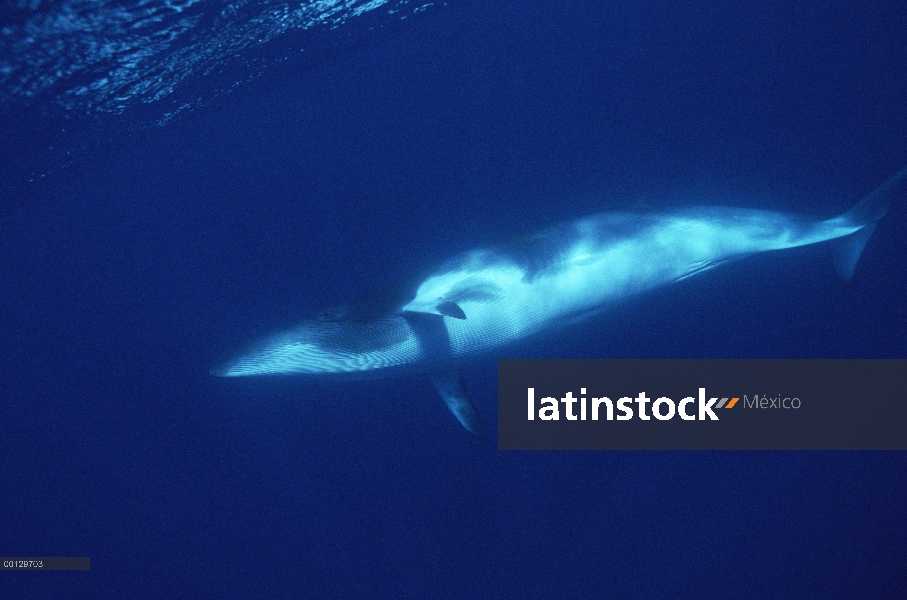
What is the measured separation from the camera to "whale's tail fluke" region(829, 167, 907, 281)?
733 cm

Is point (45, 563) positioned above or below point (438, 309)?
below

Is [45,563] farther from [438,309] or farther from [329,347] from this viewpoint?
[438,309]

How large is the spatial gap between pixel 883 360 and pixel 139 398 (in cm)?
2251

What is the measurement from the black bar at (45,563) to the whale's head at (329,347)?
13.6 meters

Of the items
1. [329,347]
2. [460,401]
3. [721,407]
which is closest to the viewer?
[329,347]

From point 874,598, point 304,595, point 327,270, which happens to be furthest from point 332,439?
point 874,598

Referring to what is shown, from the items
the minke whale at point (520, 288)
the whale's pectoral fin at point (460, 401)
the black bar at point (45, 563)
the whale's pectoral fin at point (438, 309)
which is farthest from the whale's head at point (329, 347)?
the black bar at point (45, 563)

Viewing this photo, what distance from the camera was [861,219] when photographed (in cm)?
757

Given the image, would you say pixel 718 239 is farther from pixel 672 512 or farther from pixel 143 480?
pixel 143 480

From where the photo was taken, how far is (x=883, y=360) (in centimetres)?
1202

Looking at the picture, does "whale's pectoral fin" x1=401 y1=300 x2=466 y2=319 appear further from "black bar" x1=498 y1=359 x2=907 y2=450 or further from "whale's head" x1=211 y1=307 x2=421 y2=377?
"black bar" x1=498 y1=359 x2=907 y2=450

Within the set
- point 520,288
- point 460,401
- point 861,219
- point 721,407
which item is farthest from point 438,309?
point 721,407

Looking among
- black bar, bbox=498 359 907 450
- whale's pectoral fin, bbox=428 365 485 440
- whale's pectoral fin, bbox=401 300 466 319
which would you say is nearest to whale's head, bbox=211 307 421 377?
whale's pectoral fin, bbox=401 300 466 319

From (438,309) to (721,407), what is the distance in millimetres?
8716
